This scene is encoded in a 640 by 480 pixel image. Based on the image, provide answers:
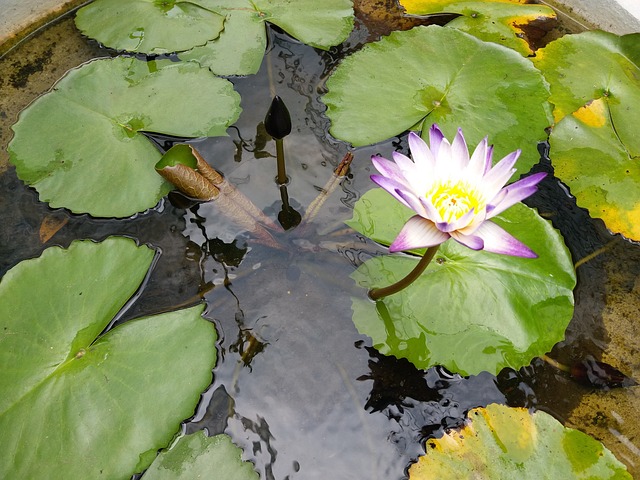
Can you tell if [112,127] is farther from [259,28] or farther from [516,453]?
[516,453]

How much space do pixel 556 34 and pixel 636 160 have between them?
914 millimetres

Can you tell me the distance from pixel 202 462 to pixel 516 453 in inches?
35.5

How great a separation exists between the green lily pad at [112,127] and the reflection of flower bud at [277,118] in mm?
311

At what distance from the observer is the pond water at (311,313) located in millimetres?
1805

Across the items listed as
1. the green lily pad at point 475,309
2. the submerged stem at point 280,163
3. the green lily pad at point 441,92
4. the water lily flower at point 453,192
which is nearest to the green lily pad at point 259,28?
the green lily pad at point 441,92

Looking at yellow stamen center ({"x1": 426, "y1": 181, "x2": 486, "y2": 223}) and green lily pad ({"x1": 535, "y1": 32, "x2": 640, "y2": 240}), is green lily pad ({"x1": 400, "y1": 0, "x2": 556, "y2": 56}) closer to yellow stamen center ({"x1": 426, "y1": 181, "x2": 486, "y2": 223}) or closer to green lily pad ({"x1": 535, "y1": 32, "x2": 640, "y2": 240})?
green lily pad ({"x1": 535, "y1": 32, "x2": 640, "y2": 240})

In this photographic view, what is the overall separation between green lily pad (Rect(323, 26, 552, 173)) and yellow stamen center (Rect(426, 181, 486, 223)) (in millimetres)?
676

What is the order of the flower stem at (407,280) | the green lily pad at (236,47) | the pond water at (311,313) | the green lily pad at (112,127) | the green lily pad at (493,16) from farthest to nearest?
the green lily pad at (493,16), the green lily pad at (236,47), the green lily pad at (112,127), the pond water at (311,313), the flower stem at (407,280)

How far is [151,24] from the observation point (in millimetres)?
2506

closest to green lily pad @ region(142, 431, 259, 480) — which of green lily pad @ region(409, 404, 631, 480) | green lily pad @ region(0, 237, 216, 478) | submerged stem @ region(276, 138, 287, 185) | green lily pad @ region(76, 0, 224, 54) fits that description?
green lily pad @ region(0, 237, 216, 478)

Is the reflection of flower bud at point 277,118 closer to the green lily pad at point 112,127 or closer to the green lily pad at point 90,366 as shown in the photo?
the green lily pad at point 112,127

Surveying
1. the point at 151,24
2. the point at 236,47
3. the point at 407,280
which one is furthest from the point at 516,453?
the point at 151,24

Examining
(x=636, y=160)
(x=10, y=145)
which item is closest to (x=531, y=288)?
(x=636, y=160)

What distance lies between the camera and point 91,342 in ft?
5.90
